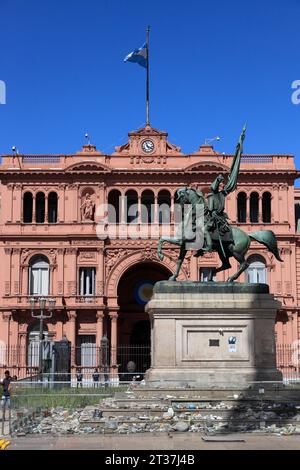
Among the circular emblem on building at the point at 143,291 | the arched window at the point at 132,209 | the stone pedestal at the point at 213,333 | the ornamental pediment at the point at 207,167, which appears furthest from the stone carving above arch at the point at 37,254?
the stone pedestal at the point at 213,333

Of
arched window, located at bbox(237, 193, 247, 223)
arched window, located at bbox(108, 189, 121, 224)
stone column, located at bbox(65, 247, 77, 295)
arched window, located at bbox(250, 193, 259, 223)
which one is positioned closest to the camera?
stone column, located at bbox(65, 247, 77, 295)

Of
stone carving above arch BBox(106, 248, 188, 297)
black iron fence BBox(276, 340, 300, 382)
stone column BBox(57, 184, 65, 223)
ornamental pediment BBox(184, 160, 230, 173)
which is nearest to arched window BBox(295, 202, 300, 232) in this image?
ornamental pediment BBox(184, 160, 230, 173)

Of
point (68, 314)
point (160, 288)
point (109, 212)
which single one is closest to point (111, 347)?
point (68, 314)

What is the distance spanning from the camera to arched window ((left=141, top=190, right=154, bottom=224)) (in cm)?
5828

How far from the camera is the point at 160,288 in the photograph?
23.1 m

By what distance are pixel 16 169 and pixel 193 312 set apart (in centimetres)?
3737

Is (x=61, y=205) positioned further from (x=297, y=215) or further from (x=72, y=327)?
(x=297, y=215)

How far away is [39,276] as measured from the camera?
57.1 meters

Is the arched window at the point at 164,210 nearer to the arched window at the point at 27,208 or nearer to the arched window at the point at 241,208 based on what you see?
the arched window at the point at 241,208

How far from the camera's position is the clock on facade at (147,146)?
58.2 metres

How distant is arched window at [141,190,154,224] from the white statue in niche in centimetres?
405

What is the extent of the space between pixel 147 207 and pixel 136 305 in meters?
8.14

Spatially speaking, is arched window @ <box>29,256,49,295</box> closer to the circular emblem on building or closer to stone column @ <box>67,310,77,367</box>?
stone column @ <box>67,310,77,367</box>

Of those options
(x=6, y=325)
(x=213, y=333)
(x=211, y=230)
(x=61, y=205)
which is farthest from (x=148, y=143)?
(x=213, y=333)
